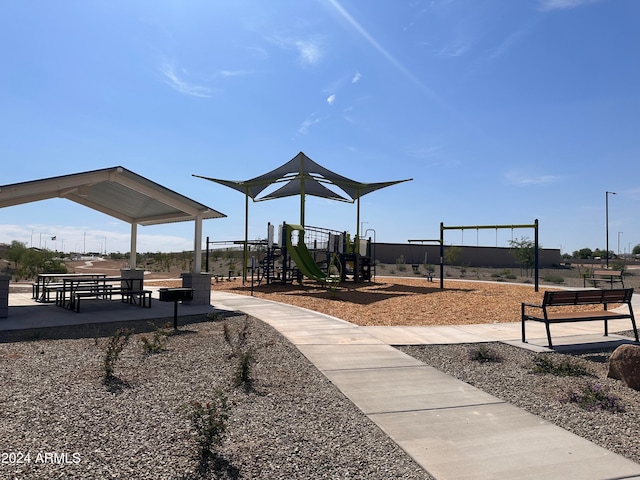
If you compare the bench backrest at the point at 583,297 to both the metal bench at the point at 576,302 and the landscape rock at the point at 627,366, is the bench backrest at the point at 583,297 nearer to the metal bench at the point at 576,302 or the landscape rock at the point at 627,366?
the metal bench at the point at 576,302

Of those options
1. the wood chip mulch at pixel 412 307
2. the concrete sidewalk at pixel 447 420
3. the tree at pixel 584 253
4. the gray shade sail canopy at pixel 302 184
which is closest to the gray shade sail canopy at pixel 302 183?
the gray shade sail canopy at pixel 302 184

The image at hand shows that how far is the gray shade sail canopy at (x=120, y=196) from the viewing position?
36.2ft

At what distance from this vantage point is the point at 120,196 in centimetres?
1473

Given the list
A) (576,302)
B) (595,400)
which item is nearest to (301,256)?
(576,302)

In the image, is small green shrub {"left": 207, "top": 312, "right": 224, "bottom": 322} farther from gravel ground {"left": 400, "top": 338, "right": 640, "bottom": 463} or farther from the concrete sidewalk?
gravel ground {"left": 400, "top": 338, "right": 640, "bottom": 463}

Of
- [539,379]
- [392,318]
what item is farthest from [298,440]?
[392,318]

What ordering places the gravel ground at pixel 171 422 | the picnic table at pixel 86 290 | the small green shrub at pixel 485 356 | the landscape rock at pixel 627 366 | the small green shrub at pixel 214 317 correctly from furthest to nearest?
the picnic table at pixel 86 290 → the small green shrub at pixel 214 317 → the small green shrub at pixel 485 356 → the landscape rock at pixel 627 366 → the gravel ground at pixel 171 422

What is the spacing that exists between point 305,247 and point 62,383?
54.1 ft

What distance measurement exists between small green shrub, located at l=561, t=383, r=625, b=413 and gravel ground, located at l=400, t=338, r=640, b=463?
0.18 feet

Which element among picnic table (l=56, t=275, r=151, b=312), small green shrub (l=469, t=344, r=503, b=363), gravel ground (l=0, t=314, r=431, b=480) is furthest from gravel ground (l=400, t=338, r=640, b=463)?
picnic table (l=56, t=275, r=151, b=312)

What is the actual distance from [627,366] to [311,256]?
54.7 feet

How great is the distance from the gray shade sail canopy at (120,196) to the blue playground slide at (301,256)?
20.1ft

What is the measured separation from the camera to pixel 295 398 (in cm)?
516

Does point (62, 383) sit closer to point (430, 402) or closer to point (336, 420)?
point (336, 420)
